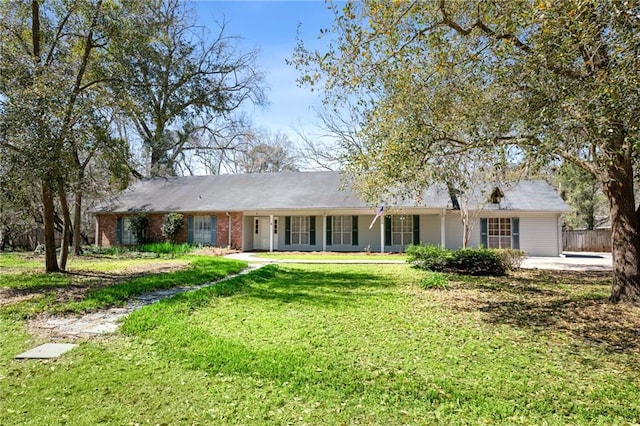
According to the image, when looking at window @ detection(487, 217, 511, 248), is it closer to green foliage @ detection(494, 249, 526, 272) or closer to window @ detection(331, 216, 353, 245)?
Answer: green foliage @ detection(494, 249, 526, 272)

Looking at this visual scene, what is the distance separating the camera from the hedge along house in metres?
20.1

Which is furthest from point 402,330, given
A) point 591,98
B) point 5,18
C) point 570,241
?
point 570,241

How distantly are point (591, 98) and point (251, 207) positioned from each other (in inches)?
700

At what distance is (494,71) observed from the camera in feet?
20.1

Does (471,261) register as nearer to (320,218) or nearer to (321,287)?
(321,287)

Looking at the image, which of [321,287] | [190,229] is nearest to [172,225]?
[190,229]

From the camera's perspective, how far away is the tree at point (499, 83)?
15.3 ft

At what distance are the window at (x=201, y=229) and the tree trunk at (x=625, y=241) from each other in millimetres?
18659

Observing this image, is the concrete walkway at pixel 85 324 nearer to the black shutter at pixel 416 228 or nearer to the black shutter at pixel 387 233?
the black shutter at pixel 387 233

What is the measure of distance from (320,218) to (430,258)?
9329mm

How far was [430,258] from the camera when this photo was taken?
13375 mm

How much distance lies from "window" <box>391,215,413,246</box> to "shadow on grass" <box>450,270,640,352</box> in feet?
30.6

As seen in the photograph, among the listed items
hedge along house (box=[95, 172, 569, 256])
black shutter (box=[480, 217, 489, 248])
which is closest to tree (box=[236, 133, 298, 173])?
hedge along house (box=[95, 172, 569, 256])

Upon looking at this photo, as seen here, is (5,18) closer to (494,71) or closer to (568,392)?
(494,71)
